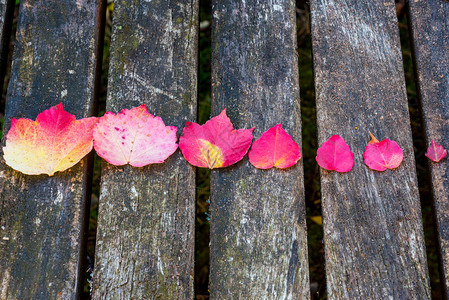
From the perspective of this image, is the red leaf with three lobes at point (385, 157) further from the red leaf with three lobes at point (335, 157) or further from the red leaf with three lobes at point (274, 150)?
the red leaf with three lobes at point (274, 150)

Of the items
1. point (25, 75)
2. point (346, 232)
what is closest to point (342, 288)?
point (346, 232)

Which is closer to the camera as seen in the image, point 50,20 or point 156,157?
point 156,157

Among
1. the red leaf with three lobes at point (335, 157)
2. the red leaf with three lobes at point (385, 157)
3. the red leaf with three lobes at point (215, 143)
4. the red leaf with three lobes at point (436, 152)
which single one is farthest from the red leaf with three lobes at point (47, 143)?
the red leaf with three lobes at point (436, 152)

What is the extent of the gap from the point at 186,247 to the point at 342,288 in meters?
0.50

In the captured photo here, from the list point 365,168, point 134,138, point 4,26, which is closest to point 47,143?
point 134,138

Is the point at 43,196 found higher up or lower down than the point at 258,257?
higher up

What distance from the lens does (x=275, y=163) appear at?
1.17 m

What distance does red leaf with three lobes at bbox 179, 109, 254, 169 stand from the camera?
1160 millimetres

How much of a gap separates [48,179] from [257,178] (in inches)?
27.0

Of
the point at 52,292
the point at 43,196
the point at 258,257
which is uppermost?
the point at 43,196

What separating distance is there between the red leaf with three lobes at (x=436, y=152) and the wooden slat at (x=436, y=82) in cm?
2

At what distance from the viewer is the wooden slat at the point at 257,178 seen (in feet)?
3.65

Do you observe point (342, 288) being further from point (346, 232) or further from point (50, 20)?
point (50, 20)

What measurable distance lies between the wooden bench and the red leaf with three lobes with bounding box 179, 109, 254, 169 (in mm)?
43
